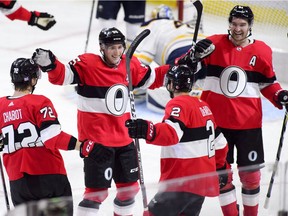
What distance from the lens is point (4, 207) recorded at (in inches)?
176

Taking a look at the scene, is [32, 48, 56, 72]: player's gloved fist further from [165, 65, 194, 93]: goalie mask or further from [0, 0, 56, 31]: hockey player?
[0, 0, 56, 31]: hockey player

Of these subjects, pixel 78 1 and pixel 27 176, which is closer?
pixel 27 176

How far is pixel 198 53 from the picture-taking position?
4035mm

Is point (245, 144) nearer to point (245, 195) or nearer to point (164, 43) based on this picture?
point (245, 195)

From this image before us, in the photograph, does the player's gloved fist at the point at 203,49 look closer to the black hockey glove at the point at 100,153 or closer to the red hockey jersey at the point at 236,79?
the red hockey jersey at the point at 236,79

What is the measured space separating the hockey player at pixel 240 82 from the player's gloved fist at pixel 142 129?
729mm

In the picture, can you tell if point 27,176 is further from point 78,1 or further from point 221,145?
point 78,1

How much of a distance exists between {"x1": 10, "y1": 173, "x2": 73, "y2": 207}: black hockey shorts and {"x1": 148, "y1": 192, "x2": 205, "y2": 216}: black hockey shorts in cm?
64

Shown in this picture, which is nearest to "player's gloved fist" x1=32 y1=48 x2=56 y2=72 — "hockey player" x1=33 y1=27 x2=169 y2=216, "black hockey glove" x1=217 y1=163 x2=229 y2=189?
"hockey player" x1=33 y1=27 x2=169 y2=216

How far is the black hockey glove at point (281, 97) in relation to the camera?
4141mm

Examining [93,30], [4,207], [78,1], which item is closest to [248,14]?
[4,207]

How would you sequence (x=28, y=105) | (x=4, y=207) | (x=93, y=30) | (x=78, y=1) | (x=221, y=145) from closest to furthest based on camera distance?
(x=28, y=105) < (x=221, y=145) < (x=4, y=207) < (x=93, y=30) < (x=78, y=1)

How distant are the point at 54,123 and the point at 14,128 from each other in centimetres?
18

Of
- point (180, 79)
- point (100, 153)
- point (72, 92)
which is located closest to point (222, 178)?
point (180, 79)
